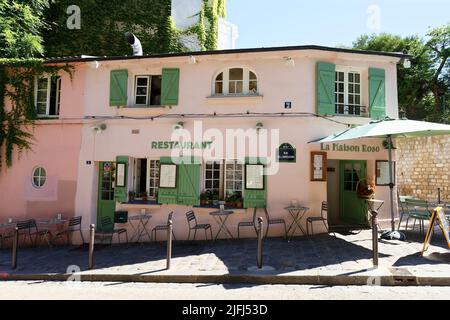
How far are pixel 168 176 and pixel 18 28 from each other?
8.70 m

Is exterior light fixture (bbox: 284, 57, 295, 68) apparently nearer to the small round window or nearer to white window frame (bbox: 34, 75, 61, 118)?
white window frame (bbox: 34, 75, 61, 118)

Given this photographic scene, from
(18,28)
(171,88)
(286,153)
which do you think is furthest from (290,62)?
(18,28)

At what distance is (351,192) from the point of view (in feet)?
32.7

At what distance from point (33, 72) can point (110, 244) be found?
6.14 meters

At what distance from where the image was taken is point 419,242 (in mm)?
7570

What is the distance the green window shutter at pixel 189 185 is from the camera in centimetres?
919

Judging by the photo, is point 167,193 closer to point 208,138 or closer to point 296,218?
point 208,138

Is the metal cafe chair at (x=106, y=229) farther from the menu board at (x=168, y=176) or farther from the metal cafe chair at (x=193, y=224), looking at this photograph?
the metal cafe chair at (x=193, y=224)

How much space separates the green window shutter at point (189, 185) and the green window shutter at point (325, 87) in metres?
3.99

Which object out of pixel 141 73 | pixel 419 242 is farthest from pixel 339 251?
pixel 141 73

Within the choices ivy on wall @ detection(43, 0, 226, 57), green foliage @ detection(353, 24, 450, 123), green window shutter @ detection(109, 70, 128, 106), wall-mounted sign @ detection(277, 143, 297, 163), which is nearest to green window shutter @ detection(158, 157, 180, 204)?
green window shutter @ detection(109, 70, 128, 106)

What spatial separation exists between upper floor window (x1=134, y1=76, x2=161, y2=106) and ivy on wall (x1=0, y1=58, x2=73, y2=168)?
2.25 metres

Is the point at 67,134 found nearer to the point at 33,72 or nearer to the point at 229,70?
the point at 33,72

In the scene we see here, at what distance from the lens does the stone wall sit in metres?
15.6
